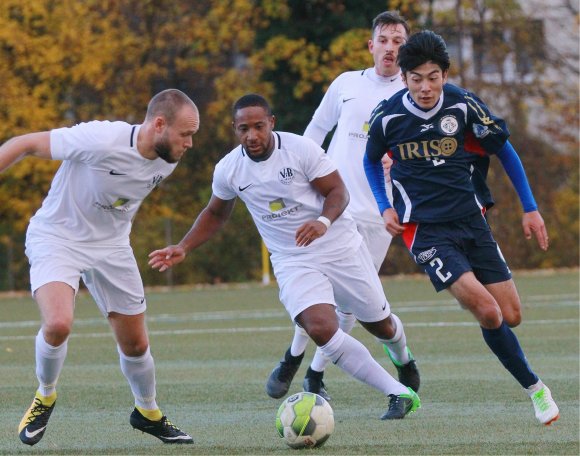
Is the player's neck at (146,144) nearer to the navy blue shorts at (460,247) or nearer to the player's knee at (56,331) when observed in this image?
the player's knee at (56,331)

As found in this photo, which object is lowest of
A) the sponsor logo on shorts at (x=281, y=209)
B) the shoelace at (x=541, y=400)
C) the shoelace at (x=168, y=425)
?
the shoelace at (x=541, y=400)

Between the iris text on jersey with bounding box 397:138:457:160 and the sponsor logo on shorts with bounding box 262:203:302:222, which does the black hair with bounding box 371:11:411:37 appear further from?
the sponsor logo on shorts with bounding box 262:203:302:222

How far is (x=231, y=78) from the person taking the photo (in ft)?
94.1

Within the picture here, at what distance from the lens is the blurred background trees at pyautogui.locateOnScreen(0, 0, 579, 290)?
25.3 m

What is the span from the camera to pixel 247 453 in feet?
21.1

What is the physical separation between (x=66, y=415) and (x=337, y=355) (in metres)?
1.96

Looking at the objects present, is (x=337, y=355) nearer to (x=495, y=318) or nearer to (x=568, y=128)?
(x=495, y=318)

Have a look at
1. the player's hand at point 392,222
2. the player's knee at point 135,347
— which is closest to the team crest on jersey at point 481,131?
the player's hand at point 392,222

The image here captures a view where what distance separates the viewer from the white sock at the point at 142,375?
7.28 metres

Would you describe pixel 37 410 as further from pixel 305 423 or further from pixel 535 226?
pixel 535 226

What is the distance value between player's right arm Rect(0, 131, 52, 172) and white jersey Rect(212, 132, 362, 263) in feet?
4.24

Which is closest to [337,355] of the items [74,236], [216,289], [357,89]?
[74,236]

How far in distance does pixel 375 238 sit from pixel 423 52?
7.42 ft

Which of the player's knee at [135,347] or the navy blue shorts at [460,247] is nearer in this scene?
the player's knee at [135,347]
